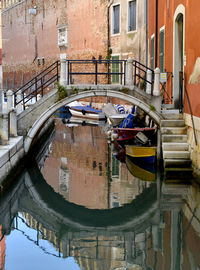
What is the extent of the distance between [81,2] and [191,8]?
728 inches

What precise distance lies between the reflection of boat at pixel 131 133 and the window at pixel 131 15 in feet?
30.0

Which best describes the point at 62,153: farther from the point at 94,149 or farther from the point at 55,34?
the point at 55,34

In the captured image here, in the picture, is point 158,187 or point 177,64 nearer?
point 158,187

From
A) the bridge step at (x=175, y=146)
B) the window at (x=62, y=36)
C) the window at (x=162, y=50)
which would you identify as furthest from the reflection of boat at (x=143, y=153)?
the window at (x=62, y=36)

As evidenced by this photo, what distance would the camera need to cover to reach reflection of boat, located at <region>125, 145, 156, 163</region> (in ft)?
44.5

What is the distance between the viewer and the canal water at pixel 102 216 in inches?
286

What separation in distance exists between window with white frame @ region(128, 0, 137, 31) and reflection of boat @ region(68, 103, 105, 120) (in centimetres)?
461

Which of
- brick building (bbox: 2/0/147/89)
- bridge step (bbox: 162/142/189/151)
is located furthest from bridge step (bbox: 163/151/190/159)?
brick building (bbox: 2/0/147/89)

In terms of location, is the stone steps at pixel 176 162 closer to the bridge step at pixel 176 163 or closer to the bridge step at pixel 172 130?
the bridge step at pixel 176 163

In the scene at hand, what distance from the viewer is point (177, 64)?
46.2 ft

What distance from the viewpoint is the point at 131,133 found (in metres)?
15.2

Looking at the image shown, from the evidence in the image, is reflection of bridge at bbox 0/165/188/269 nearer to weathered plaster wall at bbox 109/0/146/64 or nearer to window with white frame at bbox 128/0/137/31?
weathered plaster wall at bbox 109/0/146/64

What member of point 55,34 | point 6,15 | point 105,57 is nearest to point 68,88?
point 105,57

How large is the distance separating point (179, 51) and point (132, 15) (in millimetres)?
10072
